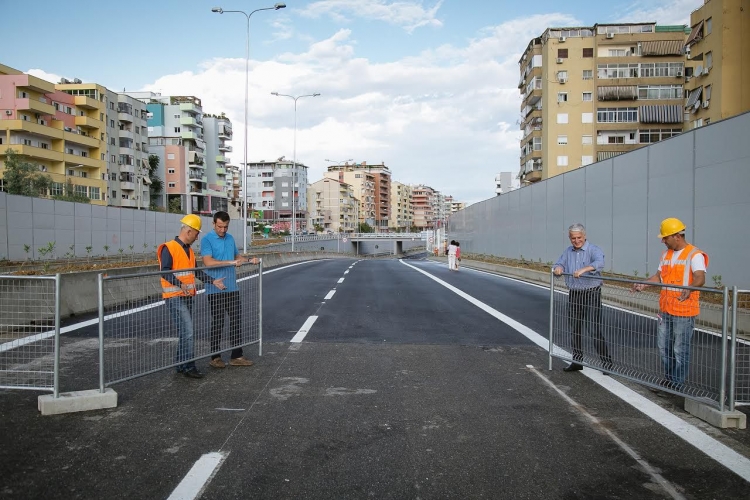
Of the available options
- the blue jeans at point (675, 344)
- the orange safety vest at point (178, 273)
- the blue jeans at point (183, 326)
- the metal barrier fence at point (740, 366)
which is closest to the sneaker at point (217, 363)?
the blue jeans at point (183, 326)

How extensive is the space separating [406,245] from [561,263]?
486 ft

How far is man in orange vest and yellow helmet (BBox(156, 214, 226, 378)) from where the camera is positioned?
6336 mm

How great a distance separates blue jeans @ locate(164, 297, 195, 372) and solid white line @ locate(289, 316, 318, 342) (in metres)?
2.53

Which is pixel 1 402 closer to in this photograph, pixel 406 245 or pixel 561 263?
pixel 561 263

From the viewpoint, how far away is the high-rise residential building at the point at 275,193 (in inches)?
5901

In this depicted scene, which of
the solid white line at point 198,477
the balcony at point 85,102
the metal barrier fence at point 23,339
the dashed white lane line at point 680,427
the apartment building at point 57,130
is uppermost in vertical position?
the balcony at point 85,102

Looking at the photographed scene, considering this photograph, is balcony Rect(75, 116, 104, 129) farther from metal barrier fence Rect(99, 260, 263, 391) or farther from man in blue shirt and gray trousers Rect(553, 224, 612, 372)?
man in blue shirt and gray trousers Rect(553, 224, 612, 372)

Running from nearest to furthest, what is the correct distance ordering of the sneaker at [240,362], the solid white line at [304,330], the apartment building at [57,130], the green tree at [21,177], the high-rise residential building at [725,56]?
the sneaker at [240,362]
the solid white line at [304,330]
the high-rise residential building at [725,56]
the green tree at [21,177]
the apartment building at [57,130]

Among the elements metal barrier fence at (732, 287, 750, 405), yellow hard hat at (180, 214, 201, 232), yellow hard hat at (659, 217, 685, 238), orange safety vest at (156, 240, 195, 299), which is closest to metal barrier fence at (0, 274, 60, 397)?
orange safety vest at (156, 240, 195, 299)

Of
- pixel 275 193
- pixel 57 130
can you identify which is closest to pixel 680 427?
pixel 57 130

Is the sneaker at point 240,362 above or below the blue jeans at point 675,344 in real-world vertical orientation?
below

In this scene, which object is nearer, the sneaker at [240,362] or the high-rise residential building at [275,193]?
the sneaker at [240,362]

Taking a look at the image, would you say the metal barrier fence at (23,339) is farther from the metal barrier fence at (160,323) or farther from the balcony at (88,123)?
the balcony at (88,123)

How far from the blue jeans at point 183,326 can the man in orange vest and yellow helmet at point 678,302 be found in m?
4.93
